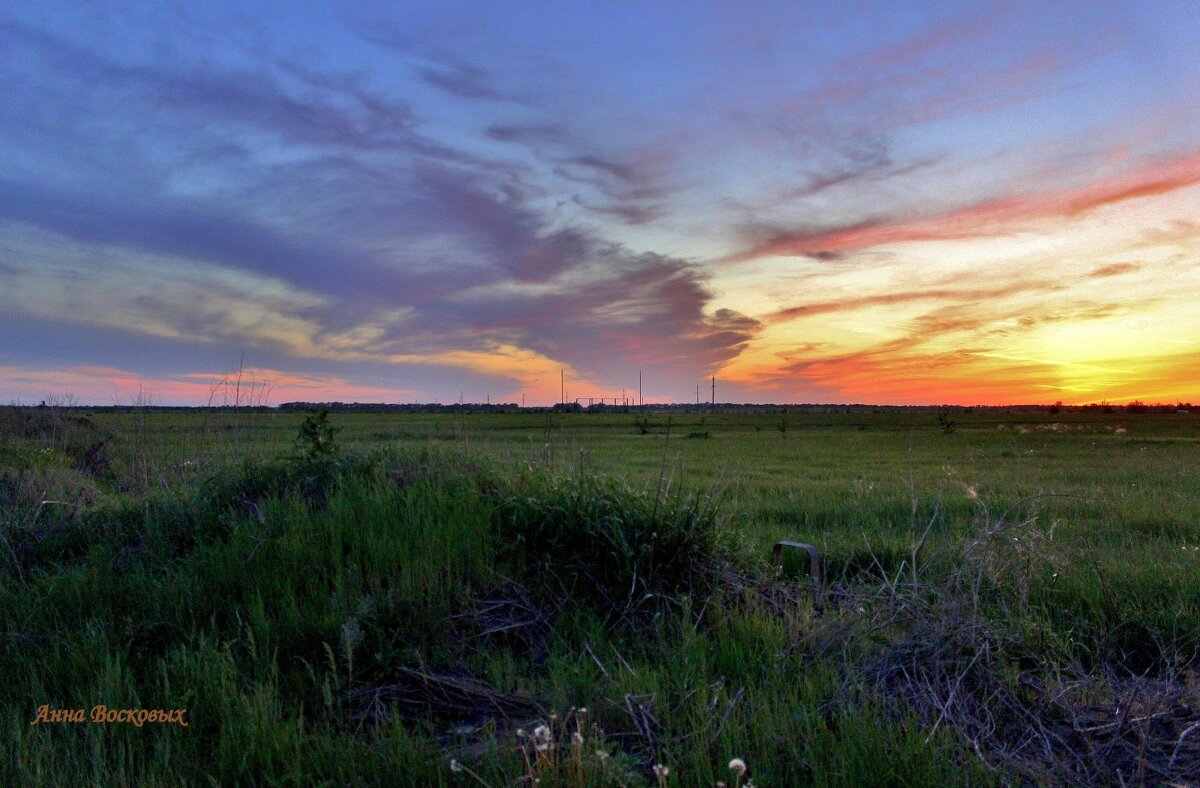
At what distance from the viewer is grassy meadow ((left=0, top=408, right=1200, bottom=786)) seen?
308 centimetres

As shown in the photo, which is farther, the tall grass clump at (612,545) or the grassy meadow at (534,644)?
the tall grass clump at (612,545)

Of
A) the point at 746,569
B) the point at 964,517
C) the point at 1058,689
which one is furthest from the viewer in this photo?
the point at 964,517

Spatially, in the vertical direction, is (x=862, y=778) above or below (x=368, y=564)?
below

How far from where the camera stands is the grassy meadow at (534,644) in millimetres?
3080

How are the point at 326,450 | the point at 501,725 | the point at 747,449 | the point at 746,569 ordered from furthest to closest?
1. the point at 747,449
2. the point at 326,450
3. the point at 746,569
4. the point at 501,725

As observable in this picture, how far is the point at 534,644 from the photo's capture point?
438 centimetres

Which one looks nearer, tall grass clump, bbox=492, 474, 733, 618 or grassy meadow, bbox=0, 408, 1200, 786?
grassy meadow, bbox=0, 408, 1200, 786

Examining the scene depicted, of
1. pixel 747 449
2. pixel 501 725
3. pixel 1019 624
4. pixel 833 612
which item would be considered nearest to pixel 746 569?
pixel 833 612

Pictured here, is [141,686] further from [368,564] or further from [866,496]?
[866,496]

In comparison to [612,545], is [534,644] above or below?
below

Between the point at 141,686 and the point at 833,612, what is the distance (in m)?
4.29

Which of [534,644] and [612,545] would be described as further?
[612,545]

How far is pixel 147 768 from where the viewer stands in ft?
10.5

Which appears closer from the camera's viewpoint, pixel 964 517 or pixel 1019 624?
pixel 1019 624
